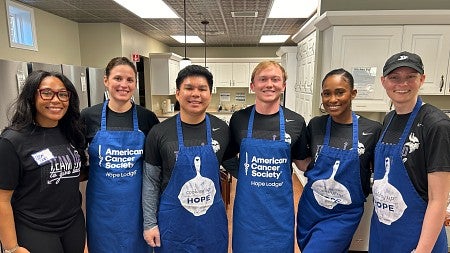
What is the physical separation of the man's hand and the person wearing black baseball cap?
109cm

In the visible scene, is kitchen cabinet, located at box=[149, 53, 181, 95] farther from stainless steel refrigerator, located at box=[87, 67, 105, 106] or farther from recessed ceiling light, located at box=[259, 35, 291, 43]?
stainless steel refrigerator, located at box=[87, 67, 105, 106]

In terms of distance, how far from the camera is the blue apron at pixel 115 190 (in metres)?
1.51

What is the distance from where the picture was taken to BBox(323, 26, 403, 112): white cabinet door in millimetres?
2760

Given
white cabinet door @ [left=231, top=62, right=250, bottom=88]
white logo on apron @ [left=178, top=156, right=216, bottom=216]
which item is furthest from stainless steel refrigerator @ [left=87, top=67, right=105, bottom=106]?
white cabinet door @ [left=231, top=62, right=250, bottom=88]

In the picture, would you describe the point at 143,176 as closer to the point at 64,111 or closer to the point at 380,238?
the point at 64,111

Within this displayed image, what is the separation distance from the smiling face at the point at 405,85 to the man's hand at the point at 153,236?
132 cm

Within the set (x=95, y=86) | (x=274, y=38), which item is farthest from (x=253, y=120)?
(x=274, y=38)

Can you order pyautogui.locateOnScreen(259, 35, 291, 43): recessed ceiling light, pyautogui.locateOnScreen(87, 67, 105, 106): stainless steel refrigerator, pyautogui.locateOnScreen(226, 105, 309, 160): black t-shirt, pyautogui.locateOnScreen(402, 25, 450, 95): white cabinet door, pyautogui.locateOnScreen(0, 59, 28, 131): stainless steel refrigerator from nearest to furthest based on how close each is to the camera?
pyautogui.locateOnScreen(226, 105, 309, 160): black t-shirt → pyautogui.locateOnScreen(0, 59, 28, 131): stainless steel refrigerator → pyautogui.locateOnScreen(402, 25, 450, 95): white cabinet door → pyautogui.locateOnScreen(87, 67, 105, 106): stainless steel refrigerator → pyautogui.locateOnScreen(259, 35, 291, 43): recessed ceiling light

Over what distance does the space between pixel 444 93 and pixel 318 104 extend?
1.17m

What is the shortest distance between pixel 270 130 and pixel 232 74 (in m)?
6.74

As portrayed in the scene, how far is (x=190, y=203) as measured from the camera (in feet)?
Result: 4.81

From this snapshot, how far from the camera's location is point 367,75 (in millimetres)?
2848

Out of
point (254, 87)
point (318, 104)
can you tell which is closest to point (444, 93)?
point (318, 104)

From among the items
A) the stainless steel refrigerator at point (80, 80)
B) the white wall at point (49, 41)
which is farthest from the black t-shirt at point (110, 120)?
the white wall at point (49, 41)
